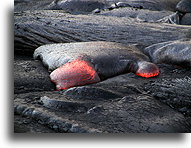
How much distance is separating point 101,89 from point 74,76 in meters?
0.14

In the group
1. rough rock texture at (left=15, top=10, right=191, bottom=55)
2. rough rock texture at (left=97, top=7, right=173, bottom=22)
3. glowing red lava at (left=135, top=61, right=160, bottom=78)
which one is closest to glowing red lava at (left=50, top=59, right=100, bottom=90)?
glowing red lava at (left=135, top=61, right=160, bottom=78)

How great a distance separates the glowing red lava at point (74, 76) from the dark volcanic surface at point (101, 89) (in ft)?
0.12

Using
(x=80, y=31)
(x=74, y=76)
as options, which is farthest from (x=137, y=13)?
(x=74, y=76)

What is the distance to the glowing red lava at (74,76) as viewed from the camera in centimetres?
145

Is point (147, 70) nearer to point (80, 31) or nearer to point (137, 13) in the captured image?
point (80, 31)

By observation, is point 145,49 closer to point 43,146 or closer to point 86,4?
point 86,4

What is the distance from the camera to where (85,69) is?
148cm

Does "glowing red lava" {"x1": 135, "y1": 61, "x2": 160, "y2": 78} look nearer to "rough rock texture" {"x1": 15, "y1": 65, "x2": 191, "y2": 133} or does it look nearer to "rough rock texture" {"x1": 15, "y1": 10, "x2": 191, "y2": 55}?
"rough rock texture" {"x1": 15, "y1": 65, "x2": 191, "y2": 133}

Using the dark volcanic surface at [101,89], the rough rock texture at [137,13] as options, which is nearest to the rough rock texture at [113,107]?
the dark volcanic surface at [101,89]

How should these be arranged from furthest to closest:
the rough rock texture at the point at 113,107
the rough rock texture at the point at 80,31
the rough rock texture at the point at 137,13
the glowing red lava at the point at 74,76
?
the rough rock texture at the point at 137,13
the rough rock texture at the point at 80,31
the glowing red lava at the point at 74,76
the rough rock texture at the point at 113,107

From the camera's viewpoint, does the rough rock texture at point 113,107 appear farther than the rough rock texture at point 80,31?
No

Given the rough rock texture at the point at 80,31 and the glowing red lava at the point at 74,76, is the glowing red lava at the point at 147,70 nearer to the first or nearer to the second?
the glowing red lava at the point at 74,76

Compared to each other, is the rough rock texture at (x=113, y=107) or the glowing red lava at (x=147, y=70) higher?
the glowing red lava at (x=147, y=70)

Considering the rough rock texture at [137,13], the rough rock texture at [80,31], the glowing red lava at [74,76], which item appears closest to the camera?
the glowing red lava at [74,76]
